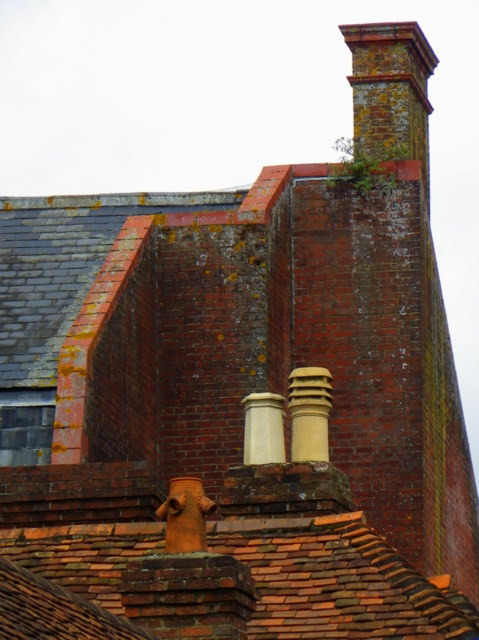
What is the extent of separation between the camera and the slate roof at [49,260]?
23.5 meters

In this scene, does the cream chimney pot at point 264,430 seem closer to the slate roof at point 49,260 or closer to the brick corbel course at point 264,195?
the slate roof at point 49,260

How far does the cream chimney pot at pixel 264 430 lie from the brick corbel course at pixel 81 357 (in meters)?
2.38

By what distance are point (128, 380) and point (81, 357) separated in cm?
153

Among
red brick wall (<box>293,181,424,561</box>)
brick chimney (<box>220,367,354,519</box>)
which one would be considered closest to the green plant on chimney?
red brick wall (<box>293,181,424,561</box>)

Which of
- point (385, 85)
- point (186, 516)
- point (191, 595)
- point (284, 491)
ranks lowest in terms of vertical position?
point (191, 595)

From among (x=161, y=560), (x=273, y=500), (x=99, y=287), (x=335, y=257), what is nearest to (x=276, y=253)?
(x=335, y=257)

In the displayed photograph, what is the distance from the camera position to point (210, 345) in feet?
82.4

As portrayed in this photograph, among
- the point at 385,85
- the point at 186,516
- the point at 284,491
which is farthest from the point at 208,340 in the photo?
the point at 186,516

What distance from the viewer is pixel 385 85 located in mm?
27344

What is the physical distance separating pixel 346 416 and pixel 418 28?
18.2 ft

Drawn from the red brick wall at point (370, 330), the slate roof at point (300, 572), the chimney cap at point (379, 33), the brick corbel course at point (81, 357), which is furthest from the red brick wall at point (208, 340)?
the slate roof at point (300, 572)

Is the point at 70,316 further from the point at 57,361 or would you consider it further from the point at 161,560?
the point at 161,560

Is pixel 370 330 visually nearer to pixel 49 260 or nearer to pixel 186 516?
pixel 49 260

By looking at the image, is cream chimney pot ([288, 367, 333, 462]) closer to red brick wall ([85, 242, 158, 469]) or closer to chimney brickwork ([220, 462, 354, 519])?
chimney brickwork ([220, 462, 354, 519])
